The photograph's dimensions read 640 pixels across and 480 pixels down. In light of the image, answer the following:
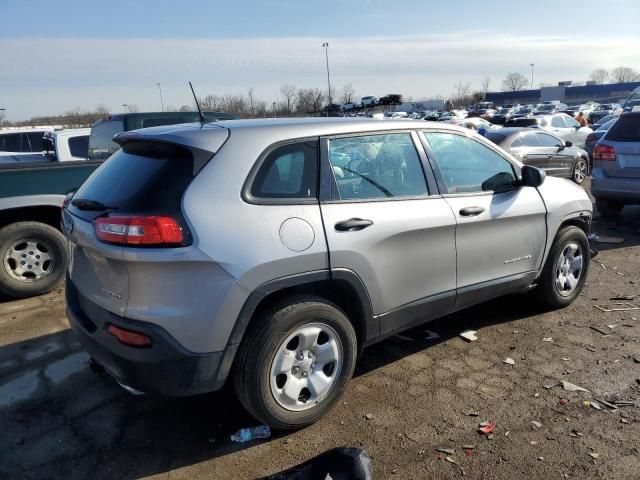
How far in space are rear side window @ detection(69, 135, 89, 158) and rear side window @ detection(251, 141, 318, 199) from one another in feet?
22.7

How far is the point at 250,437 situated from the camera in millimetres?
3090

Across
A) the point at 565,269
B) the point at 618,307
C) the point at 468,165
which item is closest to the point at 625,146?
the point at 618,307

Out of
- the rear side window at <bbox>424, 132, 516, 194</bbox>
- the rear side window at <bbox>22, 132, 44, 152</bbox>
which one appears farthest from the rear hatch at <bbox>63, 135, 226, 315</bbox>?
the rear side window at <bbox>22, 132, 44, 152</bbox>

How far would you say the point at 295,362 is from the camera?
3.03 m

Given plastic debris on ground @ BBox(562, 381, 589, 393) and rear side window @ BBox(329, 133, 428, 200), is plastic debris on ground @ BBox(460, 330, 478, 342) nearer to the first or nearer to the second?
plastic debris on ground @ BBox(562, 381, 589, 393)

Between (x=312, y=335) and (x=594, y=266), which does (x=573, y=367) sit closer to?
(x=312, y=335)

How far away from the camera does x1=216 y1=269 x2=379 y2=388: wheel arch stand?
2.76m

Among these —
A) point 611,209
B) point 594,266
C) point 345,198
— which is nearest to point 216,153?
point 345,198

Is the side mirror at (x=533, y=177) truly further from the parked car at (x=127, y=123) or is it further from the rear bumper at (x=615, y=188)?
the parked car at (x=127, y=123)

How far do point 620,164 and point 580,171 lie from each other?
5.67 metres

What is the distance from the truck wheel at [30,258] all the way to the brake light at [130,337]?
10.5 feet

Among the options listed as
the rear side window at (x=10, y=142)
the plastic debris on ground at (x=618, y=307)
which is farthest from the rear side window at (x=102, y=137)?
the plastic debris on ground at (x=618, y=307)

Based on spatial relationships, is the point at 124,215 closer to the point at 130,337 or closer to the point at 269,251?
the point at 130,337

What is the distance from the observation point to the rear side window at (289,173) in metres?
2.89
